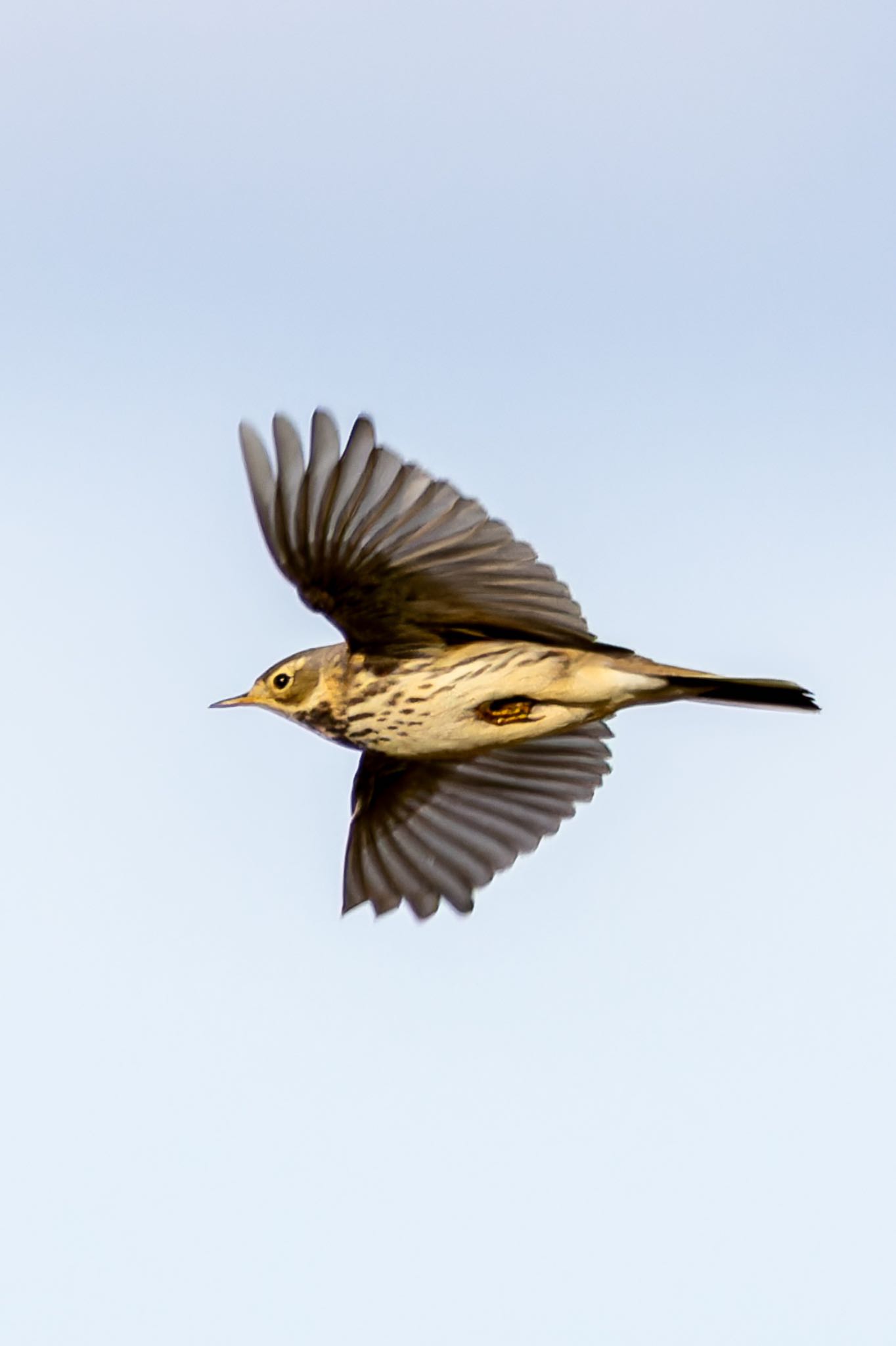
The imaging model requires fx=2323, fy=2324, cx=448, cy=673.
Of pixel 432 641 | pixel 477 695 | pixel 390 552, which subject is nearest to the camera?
pixel 390 552

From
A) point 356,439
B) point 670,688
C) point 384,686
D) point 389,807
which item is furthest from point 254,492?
point 389,807

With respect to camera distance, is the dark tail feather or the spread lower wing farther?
the spread lower wing

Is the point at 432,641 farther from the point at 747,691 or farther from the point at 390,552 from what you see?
the point at 747,691

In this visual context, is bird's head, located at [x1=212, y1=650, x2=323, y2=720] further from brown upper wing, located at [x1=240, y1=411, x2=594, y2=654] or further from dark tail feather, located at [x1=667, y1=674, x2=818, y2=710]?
dark tail feather, located at [x1=667, y1=674, x2=818, y2=710]

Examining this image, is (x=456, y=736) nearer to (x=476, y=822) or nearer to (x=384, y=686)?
(x=384, y=686)

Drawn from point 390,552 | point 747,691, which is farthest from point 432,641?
point 747,691

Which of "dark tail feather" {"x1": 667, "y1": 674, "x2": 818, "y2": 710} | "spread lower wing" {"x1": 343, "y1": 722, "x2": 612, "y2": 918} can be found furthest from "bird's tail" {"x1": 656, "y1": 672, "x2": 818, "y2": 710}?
"spread lower wing" {"x1": 343, "y1": 722, "x2": 612, "y2": 918}

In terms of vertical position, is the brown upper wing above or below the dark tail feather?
above
